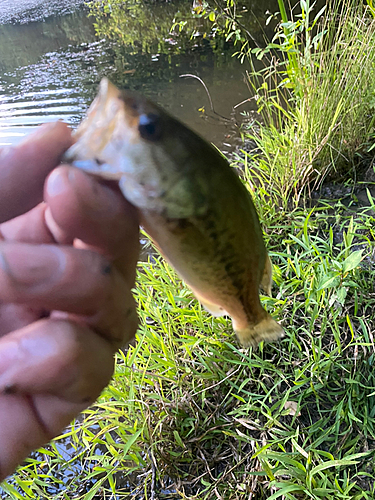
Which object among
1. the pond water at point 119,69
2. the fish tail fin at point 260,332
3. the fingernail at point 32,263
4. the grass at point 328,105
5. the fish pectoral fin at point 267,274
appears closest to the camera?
the fingernail at point 32,263

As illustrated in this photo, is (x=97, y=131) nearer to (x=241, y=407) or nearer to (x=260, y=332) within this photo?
(x=260, y=332)

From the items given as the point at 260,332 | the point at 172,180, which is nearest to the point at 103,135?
the point at 172,180

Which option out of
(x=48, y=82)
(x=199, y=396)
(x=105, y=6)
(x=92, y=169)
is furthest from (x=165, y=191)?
(x=105, y=6)

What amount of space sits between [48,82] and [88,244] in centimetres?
764

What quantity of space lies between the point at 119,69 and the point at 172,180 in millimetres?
7295

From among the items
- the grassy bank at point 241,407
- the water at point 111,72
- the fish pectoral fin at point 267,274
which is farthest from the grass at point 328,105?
the water at point 111,72

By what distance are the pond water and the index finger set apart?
12.2 ft

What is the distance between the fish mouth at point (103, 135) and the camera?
1003 mm

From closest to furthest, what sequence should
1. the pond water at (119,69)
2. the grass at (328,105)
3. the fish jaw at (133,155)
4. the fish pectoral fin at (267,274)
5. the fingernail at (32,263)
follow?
1. the fingernail at (32,263)
2. the fish jaw at (133,155)
3. the fish pectoral fin at (267,274)
4. the grass at (328,105)
5. the pond water at (119,69)

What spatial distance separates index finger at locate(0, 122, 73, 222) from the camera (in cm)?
104

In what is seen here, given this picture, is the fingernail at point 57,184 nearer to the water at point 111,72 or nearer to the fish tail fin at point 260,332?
the fish tail fin at point 260,332

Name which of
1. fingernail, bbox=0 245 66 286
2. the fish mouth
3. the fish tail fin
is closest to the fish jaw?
the fish mouth

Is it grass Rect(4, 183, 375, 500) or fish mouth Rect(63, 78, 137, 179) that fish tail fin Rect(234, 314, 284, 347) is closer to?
grass Rect(4, 183, 375, 500)

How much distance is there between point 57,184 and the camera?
0.94 m
